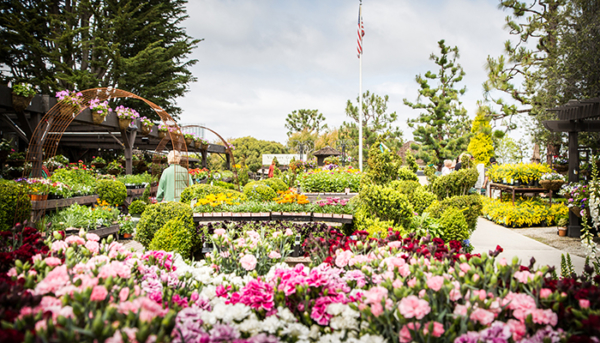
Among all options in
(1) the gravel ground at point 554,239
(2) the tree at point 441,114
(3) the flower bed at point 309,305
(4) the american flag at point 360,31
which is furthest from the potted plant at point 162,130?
(2) the tree at point 441,114

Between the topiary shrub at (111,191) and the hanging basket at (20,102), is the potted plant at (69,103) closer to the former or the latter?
the hanging basket at (20,102)

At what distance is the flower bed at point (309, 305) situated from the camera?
1.11 metres

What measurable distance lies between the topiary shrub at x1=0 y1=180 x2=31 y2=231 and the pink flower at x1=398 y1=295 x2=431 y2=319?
535cm

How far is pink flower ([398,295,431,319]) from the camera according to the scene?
1.20 meters

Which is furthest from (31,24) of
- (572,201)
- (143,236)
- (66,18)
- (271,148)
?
(271,148)

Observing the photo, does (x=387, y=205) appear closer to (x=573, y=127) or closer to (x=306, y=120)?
(x=573, y=127)

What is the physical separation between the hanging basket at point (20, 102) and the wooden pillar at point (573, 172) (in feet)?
34.1

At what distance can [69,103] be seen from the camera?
5.91 metres

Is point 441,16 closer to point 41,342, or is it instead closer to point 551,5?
point 551,5

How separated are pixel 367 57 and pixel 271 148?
34380mm

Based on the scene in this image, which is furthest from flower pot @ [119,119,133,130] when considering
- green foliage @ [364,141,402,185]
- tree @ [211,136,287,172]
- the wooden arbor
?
tree @ [211,136,287,172]

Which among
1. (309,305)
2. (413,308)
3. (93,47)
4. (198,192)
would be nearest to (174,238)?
(198,192)

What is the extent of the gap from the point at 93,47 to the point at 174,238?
1173cm

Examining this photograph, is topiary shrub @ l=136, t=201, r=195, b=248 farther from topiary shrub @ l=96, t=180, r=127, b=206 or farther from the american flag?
the american flag
